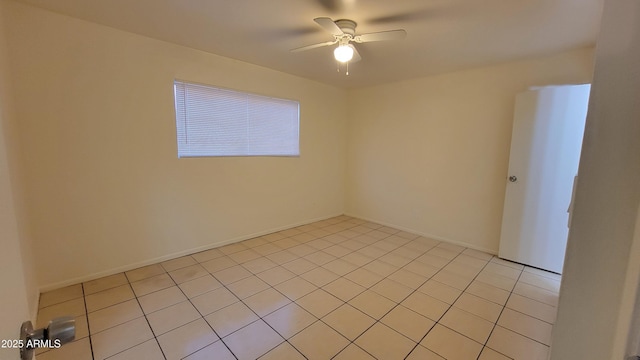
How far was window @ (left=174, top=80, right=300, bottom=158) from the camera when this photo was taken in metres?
2.88

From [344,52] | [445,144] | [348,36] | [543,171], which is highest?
[348,36]

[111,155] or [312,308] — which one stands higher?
[111,155]

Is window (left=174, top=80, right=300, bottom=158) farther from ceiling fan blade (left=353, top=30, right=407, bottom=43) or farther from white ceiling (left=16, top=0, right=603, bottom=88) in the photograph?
ceiling fan blade (left=353, top=30, right=407, bottom=43)

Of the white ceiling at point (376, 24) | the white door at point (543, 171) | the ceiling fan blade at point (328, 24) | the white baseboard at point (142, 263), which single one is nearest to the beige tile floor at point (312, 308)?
the white baseboard at point (142, 263)

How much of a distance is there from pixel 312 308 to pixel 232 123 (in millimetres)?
2376

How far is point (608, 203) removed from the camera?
0.46m

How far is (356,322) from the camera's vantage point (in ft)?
6.28

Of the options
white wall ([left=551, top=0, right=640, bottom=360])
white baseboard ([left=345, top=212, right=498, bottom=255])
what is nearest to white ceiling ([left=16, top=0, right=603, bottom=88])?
white wall ([left=551, top=0, right=640, bottom=360])

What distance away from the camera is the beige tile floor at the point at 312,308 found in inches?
65.6

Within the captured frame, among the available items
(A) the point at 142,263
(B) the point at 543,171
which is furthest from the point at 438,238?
(A) the point at 142,263

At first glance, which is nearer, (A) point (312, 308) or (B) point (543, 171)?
(A) point (312, 308)

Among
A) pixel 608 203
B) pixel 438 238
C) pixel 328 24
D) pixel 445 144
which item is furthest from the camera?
pixel 438 238

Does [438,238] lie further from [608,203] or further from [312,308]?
[608,203]

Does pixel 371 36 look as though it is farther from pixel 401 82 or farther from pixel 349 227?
pixel 349 227
